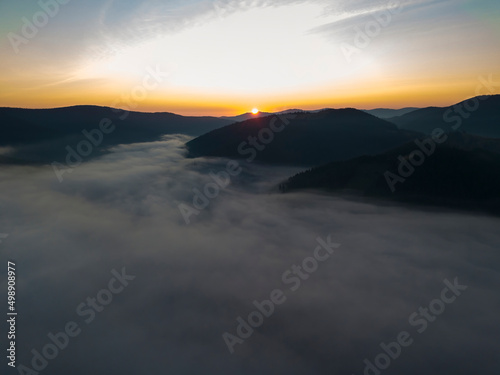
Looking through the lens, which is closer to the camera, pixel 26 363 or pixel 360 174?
pixel 26 363

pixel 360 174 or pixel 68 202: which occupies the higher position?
pixel 360 174

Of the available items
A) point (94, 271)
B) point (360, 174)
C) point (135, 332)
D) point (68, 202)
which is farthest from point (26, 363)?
point (68, 202)

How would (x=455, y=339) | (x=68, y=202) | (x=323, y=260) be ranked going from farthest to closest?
(x=68, y=202)
(x=323, y=260)
(x=455, y=339)

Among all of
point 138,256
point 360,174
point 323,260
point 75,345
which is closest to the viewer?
point 75,345

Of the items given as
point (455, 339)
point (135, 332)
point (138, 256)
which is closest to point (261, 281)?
point (135, 332)

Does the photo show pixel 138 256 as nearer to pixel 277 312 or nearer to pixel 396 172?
pixel 277 312

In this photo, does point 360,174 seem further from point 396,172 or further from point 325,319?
point 325,319
